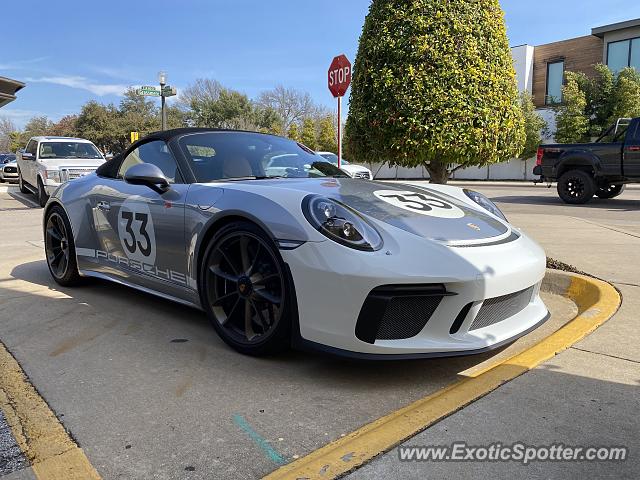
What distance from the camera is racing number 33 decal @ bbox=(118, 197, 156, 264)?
357 centimetres

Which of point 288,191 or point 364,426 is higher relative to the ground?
point 288,191

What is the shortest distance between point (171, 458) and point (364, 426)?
2.56 ft

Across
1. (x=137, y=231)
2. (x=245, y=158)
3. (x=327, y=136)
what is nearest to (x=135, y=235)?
(x=137, y=231)

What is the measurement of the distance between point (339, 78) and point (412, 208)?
4.49m

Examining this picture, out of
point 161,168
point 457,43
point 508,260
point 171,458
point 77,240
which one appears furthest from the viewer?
point 457,43

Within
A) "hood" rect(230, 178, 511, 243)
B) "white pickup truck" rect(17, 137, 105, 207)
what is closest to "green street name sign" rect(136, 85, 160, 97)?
"white pickup truck" rect(17, 137, 105, 207)

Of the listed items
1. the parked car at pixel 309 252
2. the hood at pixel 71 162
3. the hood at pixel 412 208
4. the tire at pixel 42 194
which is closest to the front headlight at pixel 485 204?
the parked car at pixel 309 252

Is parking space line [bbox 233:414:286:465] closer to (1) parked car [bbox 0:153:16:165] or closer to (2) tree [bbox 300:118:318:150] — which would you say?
(1) parked car [bbox 0:153:16:165]

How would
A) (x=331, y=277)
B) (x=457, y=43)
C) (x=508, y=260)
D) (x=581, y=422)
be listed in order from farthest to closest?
1. (x=457, y=43)
2. (x=508, y=260)
3. (x=331, y=277)
4. (x=581, y=422)

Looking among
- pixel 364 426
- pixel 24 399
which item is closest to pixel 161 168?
pixel 24 399

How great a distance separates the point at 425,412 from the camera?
2287 mm

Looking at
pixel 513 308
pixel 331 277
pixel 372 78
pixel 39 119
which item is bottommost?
pixel 513 308

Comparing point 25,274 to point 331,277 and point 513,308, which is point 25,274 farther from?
point 513,308

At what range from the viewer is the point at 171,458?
1988 mm
